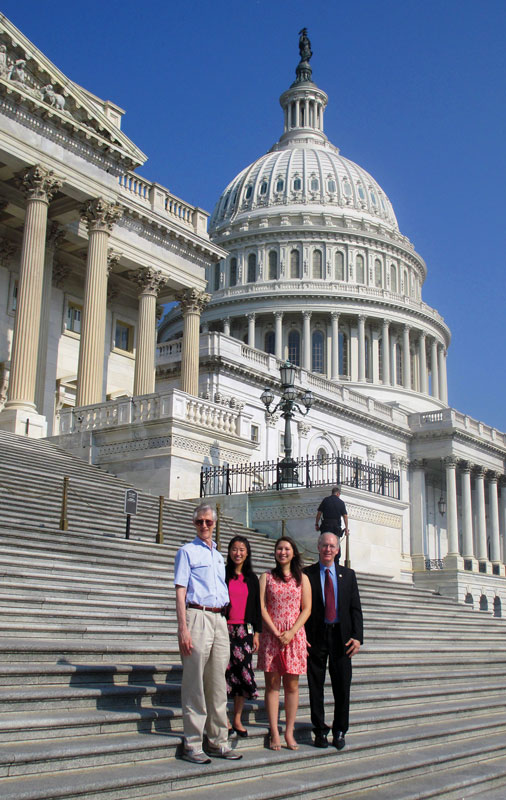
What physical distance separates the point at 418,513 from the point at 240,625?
5947cm

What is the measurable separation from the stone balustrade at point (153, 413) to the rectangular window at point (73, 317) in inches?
322

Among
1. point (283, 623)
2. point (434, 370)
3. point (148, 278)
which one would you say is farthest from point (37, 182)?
point (434, 370)

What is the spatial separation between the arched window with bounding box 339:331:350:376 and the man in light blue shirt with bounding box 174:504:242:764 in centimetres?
7624

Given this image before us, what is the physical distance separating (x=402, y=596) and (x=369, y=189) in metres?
84.4

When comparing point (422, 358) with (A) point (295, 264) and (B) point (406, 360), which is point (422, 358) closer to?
(B) point (406, 360)

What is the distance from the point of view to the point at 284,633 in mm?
8391

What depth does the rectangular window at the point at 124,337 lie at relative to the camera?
38.0 m

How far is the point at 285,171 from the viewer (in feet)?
318

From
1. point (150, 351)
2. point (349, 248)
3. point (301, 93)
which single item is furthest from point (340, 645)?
point (301, 93)

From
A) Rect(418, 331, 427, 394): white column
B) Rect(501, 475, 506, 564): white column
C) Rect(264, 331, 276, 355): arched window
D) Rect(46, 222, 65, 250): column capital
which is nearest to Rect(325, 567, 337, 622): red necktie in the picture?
Rect(46, 222, 65, 250): column capital

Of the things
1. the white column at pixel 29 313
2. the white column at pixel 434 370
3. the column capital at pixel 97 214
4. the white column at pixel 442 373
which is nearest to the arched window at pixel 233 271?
the white column at pixel 434 370

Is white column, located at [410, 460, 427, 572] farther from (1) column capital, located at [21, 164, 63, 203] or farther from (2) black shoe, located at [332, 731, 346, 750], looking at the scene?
(2) black shoe, located at [332, 731, 346, 750]

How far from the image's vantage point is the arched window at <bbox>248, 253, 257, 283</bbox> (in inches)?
3477

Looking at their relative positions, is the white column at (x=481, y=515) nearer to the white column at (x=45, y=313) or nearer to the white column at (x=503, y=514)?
the white column at (x=503, y=514)
